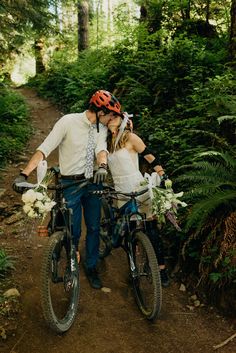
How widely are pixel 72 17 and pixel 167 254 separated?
2819cm

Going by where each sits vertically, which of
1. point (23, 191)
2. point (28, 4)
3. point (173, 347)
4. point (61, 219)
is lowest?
point (173, 347)

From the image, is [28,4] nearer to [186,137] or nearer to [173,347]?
[186,137]

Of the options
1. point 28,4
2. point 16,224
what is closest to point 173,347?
point 16,224

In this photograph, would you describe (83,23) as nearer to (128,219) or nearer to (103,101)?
(103,101)

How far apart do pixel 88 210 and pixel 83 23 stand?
1538 centimetres

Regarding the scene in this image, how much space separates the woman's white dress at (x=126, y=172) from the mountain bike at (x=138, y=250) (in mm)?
132

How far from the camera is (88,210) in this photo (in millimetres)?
4887

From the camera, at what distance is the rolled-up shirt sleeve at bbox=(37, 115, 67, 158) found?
14.2ft

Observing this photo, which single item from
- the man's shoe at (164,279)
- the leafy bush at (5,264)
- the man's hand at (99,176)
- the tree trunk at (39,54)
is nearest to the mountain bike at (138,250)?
the man's hand at (99,176)

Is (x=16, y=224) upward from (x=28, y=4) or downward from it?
downward

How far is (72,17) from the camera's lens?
→ 30.2 metres

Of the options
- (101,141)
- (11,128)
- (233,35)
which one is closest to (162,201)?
(101,141)

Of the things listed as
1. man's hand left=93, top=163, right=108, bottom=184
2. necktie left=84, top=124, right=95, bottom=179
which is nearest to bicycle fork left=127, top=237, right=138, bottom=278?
necktie left=84, top=124, right=95, bottom=179

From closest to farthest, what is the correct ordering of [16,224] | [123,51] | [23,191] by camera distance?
[23,191], [16,224], [123,51]
